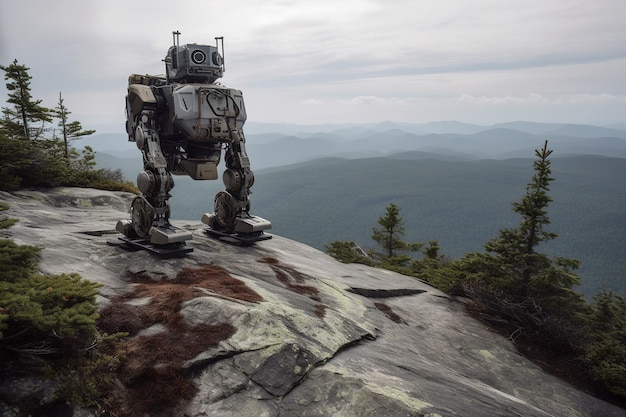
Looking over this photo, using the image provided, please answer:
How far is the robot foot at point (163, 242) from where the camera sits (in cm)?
1005

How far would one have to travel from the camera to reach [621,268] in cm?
16750

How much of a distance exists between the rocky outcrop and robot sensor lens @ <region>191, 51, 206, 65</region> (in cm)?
548

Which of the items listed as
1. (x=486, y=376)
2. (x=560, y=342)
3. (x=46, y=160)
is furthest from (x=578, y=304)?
(x=46, y=160)

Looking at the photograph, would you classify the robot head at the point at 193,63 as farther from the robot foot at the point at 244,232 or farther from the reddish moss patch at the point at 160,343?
the reddish moss patch at the point at 160,343

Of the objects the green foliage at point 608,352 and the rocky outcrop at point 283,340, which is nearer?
the rocky outcrop at point 283,340

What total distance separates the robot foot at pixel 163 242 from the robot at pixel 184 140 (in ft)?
0.08

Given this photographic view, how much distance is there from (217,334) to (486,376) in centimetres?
630

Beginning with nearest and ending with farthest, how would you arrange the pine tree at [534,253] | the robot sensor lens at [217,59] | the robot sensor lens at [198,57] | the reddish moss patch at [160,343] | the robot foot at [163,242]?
the reddish moss patch at [160,343] → the robot foot at [163,242] → the robot sensor lens at [198,57] → the robot sensor lens at [217,59] → the pine tree at [534,253]

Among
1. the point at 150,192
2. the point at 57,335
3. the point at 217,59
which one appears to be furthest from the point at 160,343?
the point at 217,59

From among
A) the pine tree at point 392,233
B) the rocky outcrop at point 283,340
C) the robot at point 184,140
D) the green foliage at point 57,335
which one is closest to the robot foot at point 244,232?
the robot at point 184,140

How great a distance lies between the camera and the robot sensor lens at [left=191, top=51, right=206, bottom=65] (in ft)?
38.6

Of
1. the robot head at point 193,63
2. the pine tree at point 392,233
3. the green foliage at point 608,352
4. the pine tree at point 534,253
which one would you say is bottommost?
the pine tree at point 392,233

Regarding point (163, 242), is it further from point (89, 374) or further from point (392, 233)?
point (392, 233)

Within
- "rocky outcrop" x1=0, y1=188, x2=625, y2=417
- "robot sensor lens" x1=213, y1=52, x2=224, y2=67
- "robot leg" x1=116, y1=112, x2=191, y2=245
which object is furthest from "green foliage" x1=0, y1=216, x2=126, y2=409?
"robot sensor lens" x1=213, y1=52, x2=224, y2=67
